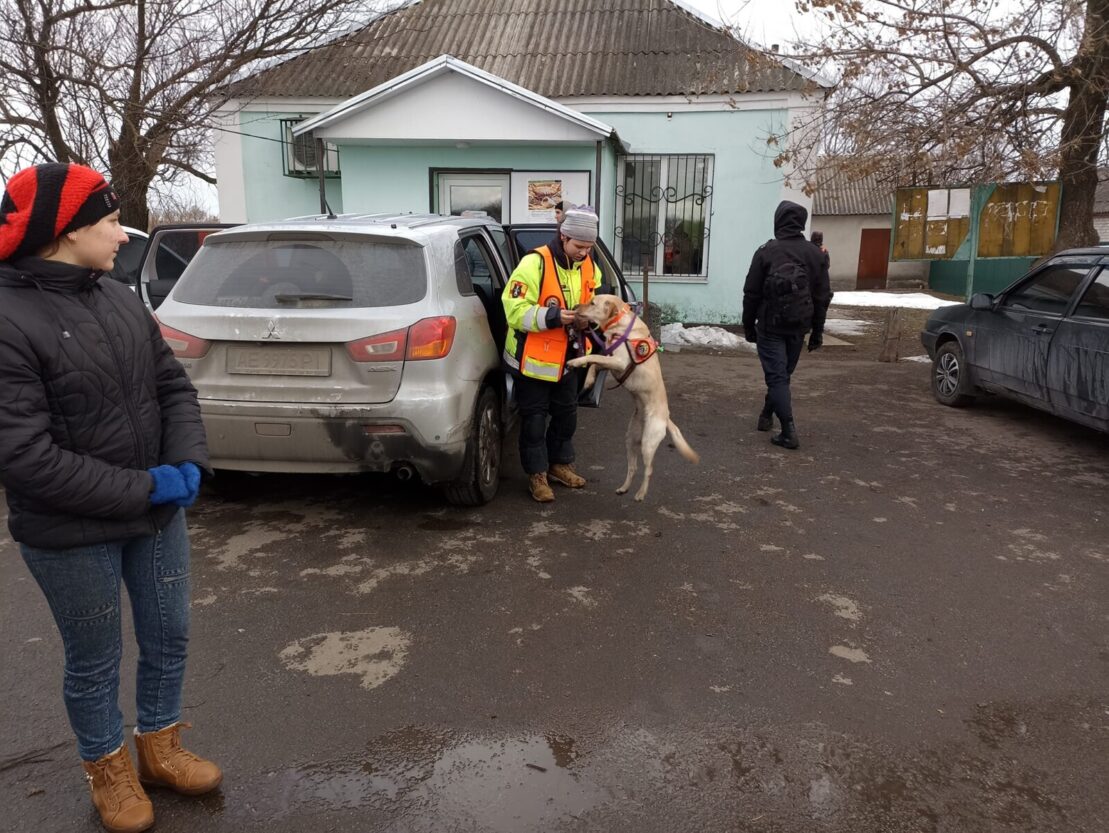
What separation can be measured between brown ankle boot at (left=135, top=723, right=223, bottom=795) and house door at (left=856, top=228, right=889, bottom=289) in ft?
109

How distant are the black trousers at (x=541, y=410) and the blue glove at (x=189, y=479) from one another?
8.64 feet

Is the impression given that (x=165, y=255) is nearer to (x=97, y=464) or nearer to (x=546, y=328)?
(x=546, y=328)

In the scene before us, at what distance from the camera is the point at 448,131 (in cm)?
1166

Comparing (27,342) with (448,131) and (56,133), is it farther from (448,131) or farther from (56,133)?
(56,133)

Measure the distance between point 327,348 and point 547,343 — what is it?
126 cm

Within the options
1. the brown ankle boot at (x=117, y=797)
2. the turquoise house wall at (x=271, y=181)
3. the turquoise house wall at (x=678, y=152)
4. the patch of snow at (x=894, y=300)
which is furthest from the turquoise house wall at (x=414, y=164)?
the patch of snow at (x=894, y=300)

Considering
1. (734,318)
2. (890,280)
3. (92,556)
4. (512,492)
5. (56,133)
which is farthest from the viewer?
(890,280)

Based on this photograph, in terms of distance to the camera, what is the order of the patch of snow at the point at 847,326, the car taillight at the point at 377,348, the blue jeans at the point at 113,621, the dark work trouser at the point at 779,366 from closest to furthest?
the blue jeans at the point at 113,621 < the car taillight at the point at 377,348 < the dark work trouser at the point at 779,366 < the patch of snow at the point at 847,326

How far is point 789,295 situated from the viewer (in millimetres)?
6160

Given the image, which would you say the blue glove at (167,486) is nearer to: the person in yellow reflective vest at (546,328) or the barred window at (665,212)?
the person in yellow reflective vest at (546,328)

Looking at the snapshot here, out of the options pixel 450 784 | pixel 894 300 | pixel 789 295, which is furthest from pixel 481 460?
pixel 894 300

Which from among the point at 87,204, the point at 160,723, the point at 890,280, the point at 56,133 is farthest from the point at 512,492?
the point at 890,280

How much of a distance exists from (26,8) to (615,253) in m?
9.41

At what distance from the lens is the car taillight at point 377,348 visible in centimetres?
404
